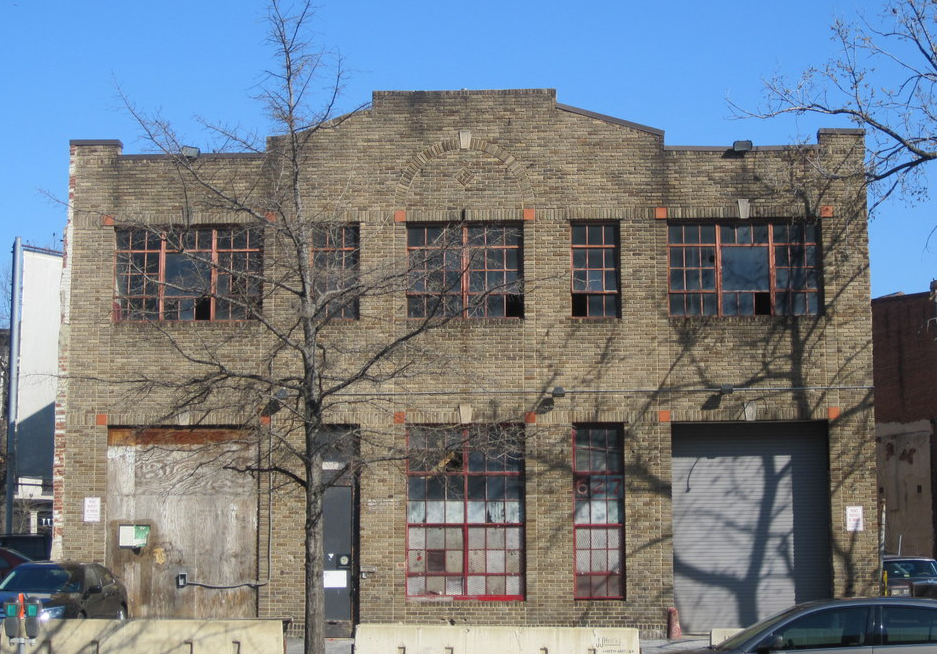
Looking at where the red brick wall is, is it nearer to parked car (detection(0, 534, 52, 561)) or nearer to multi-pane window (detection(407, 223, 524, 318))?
multi-pane window (detection(407, 223, 524, 318))

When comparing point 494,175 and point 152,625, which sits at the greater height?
point 494,175

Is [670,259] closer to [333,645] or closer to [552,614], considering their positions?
[552,614]

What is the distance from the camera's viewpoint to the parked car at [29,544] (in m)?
25.8

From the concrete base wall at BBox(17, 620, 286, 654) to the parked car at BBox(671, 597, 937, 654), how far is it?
23.2ft

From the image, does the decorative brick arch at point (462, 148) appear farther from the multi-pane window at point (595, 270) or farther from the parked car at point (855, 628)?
the parked car at point (855, 628)

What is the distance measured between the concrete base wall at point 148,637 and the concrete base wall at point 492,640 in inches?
55.5

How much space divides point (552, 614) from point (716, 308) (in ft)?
21.1

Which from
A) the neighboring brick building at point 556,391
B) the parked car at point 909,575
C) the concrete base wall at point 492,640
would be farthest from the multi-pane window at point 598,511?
the parked car at point 909,575

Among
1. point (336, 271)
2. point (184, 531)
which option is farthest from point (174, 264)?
point (336, 271)

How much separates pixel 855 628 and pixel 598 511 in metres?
8.84

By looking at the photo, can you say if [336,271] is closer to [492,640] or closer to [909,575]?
[492,640]

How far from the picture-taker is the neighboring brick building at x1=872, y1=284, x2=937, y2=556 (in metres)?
34.8

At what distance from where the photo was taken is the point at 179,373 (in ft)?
69.5

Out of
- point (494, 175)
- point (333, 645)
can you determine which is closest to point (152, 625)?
point (333, 645)
